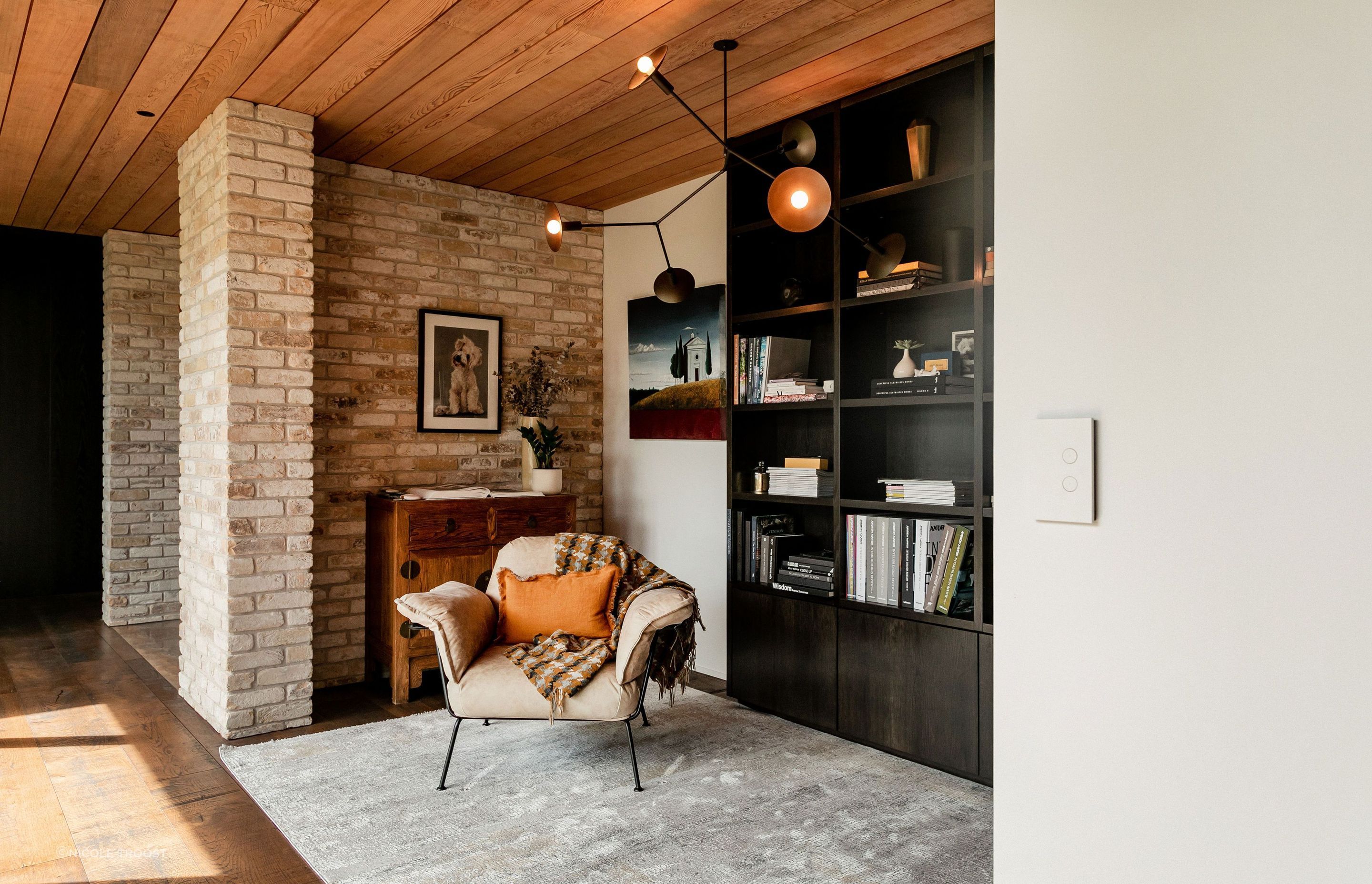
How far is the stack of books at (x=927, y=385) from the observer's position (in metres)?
3.19

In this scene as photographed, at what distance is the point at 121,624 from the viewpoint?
5.68 m

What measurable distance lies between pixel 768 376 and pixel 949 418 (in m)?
0.81

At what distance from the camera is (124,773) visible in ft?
10.2

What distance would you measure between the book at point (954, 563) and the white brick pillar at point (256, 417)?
8.47ft

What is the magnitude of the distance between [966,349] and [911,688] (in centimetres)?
129

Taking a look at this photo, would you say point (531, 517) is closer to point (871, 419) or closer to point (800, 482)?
point (800, 482)

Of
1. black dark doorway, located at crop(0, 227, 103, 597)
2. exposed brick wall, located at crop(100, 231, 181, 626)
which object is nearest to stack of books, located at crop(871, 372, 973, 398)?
exposed brick wall, located at crop(100, 231, 181, 626)

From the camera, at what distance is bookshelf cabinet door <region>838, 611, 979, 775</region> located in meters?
3.07

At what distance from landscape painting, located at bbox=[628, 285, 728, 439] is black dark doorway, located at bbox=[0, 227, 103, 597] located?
4.44m

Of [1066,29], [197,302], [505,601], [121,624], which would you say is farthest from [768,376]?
[121,624]

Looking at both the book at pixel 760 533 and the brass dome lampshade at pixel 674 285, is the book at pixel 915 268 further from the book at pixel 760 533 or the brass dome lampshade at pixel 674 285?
the book at pixel 760 533

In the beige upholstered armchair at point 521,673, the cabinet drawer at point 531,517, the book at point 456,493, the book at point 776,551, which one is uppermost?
→ the book at point 456,493

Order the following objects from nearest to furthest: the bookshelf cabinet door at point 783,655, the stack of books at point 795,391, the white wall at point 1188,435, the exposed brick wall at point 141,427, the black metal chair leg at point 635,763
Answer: the white wall at point 1188,435 < the black metal chair leg at point 635,763 < the bookshelf cabinet door at point 783,655 < the stack of books at point 795,391 < the exposed brick wall at point 141,427

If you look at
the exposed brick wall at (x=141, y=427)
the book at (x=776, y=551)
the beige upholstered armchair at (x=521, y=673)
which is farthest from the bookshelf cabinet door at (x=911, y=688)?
the exposed brick wall at (x=141, y=427)
